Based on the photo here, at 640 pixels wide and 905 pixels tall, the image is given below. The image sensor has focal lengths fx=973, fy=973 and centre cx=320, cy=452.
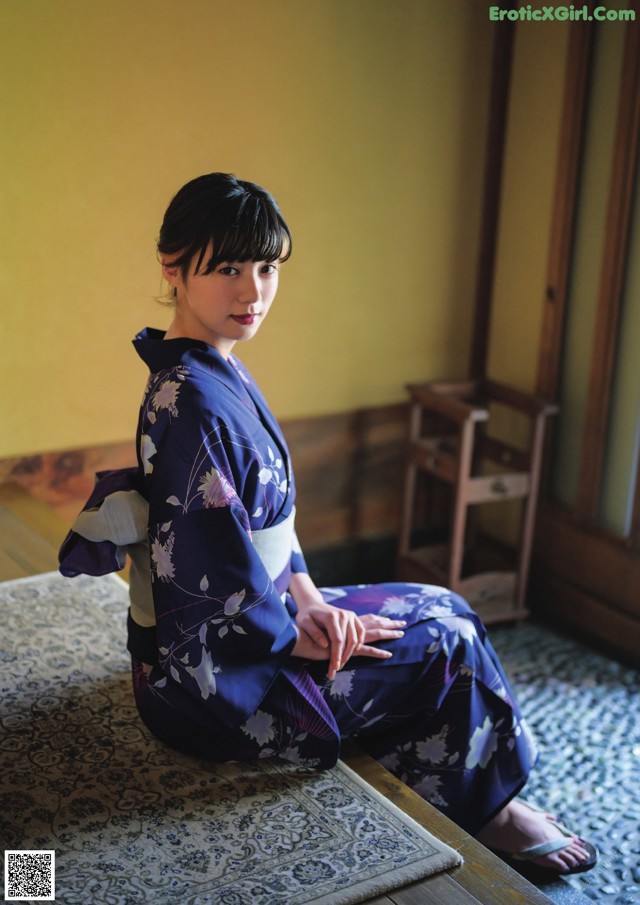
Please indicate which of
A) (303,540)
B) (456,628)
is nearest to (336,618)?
(456,628)

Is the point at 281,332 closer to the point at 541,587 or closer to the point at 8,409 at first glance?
the point at 8,409

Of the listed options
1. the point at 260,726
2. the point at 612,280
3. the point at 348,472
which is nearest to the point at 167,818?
the point at 260,726

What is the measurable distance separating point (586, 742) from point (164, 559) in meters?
1.55

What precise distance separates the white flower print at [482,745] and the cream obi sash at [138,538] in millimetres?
467

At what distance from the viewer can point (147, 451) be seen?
5.49 feet

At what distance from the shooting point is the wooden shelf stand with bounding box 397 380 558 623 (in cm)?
324

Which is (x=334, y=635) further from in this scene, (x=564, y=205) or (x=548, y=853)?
(x=564, y=205)

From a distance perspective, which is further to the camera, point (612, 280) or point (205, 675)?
point (612, 280)

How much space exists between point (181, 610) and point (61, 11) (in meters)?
1.82

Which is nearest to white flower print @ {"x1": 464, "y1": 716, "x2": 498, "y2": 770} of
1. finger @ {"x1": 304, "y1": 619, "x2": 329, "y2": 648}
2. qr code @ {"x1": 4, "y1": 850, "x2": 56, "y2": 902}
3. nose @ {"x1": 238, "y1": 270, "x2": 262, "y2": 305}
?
finger @ {"x1": 304, "y1": 619, "x2": 329, "y2": 648}

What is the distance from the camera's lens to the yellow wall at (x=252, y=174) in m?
2.72

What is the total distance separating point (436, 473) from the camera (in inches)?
132

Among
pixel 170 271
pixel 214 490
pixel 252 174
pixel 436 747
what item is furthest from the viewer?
pixel 252 174

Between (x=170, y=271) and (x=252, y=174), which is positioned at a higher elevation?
(x=252, y=174)
